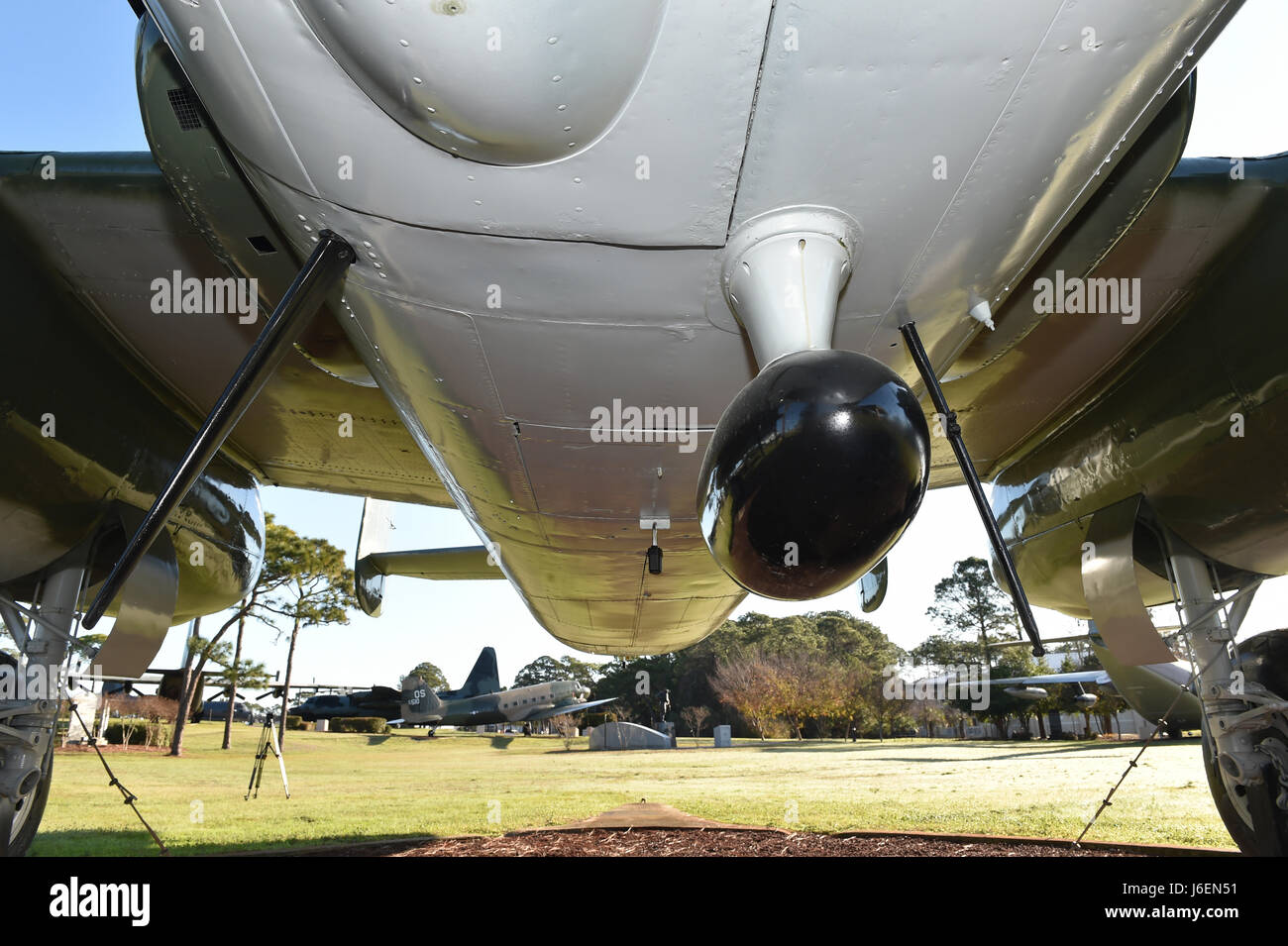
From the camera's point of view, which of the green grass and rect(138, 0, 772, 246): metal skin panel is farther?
the green grass

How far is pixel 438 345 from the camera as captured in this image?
238 cm

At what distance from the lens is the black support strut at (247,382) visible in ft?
6.73

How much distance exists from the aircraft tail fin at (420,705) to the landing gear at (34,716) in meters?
41.1

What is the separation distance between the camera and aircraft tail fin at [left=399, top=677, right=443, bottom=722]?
42.6m

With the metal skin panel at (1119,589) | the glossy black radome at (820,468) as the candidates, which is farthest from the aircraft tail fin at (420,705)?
the glossy black radome at (820,468)

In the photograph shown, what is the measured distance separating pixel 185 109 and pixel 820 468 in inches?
93.1

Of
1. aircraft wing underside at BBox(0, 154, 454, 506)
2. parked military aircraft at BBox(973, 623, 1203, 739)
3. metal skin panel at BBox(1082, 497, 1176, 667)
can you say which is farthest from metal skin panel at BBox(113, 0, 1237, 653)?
parked military aircraft at BBox(973, 623, 1203, 739)

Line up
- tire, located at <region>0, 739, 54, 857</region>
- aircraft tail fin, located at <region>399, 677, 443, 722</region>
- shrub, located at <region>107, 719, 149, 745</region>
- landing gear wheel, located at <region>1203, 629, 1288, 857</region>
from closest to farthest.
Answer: tire, located at <region>0, 739, 54, 857</region> < landing gear wheel, located at <region>1203, 629, 1288, 857</region> < shrub, located at <region>107, 719, 149, 745</region> < aircraft tail fin, located at <region>399, 677, 443, 722</region>

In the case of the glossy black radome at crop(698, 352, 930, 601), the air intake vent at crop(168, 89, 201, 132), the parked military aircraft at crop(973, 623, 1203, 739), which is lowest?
the parked military aircraft at crop(973, 623, 1203, 739)

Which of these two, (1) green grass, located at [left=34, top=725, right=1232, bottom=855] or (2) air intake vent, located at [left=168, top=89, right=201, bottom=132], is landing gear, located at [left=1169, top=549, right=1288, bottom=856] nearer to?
(1) green grass, located at [left=34, top=725, right=1232, bottom=855]

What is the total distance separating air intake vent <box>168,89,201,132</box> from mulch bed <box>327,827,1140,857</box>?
662 centimetres

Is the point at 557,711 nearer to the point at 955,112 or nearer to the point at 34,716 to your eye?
the point at 34,716

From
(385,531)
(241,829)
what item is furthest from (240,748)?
(385,531)
